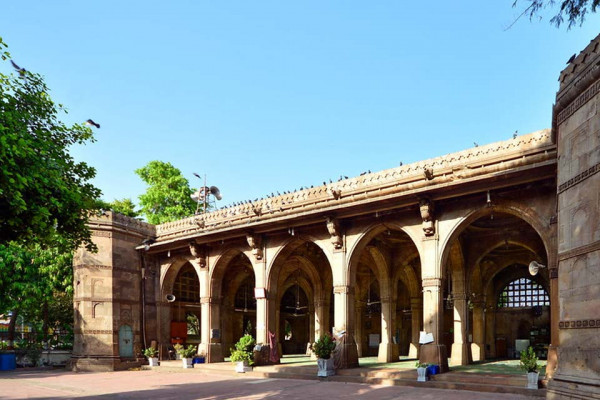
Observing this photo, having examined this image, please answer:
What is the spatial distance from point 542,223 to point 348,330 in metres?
7.81

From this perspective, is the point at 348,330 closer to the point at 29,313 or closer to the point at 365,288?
the point at 365,288

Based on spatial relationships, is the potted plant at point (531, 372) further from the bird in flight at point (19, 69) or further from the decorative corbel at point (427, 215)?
the bird in flight at point (19, 69)

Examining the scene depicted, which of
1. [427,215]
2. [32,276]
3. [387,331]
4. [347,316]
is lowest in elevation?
[387,331]

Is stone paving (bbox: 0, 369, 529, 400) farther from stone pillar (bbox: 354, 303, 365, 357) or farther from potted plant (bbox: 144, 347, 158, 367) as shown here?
stone pillar (bbox: 354, 303, 365, 357)

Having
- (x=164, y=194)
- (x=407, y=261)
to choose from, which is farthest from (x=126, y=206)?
(x=407, y=261)

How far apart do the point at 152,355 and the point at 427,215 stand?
14589 mm

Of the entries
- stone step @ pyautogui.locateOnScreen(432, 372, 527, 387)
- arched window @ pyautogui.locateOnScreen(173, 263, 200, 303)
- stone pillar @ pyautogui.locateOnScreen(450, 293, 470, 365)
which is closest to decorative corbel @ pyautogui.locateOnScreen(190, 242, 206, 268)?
arched window @ pyautogui.locateOnScreen(173, 263, 200, 303)

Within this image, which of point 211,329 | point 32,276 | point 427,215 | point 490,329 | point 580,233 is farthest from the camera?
point 32,276

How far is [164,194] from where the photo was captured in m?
39.0

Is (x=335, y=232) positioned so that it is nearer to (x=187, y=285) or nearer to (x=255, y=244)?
(x=255, y=244)

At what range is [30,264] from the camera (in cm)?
2523

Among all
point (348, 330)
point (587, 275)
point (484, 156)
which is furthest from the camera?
point (348, 330)

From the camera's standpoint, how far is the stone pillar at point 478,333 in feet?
74.1

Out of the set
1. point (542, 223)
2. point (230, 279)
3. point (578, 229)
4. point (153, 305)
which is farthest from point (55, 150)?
point (230, 279)
